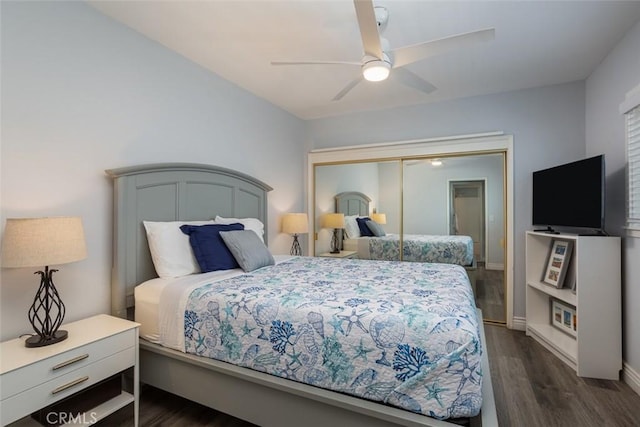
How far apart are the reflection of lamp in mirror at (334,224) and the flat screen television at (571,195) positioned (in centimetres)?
223

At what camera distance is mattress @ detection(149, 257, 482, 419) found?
4.14 feet

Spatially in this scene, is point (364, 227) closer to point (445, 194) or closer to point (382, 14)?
point (445, 194)

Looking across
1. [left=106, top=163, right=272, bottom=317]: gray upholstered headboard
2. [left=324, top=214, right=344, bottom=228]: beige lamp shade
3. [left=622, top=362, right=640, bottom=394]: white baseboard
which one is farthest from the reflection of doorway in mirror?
[left=106, top=163, right=272, bottom=317]: gray upholstered headboard

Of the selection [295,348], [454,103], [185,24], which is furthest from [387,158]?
[295,348]

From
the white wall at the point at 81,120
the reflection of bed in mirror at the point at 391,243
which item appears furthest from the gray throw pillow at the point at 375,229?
the white wall at the point at 81,120

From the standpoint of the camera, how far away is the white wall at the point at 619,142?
2.25 metres

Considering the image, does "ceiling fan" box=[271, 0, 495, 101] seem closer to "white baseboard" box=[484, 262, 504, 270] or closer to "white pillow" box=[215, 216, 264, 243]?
"white pillow" box=[215, 216, 264, 243]

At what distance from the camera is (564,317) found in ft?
9.66

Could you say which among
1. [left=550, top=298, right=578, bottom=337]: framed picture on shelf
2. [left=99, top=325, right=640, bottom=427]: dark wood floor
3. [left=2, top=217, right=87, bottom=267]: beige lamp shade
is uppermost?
[left=2, top=217, right=87, bottom=267]: beige lamp shade

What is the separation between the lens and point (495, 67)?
2908 mm

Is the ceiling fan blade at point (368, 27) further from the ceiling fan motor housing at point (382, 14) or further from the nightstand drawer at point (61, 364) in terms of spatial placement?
the nightstand drawer at point (61, 364)

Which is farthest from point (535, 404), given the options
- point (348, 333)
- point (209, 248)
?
point (209, 248)

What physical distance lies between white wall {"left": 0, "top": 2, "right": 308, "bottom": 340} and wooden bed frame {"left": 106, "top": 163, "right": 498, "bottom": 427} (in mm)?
130

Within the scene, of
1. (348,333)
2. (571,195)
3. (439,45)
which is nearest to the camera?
(348,333)
